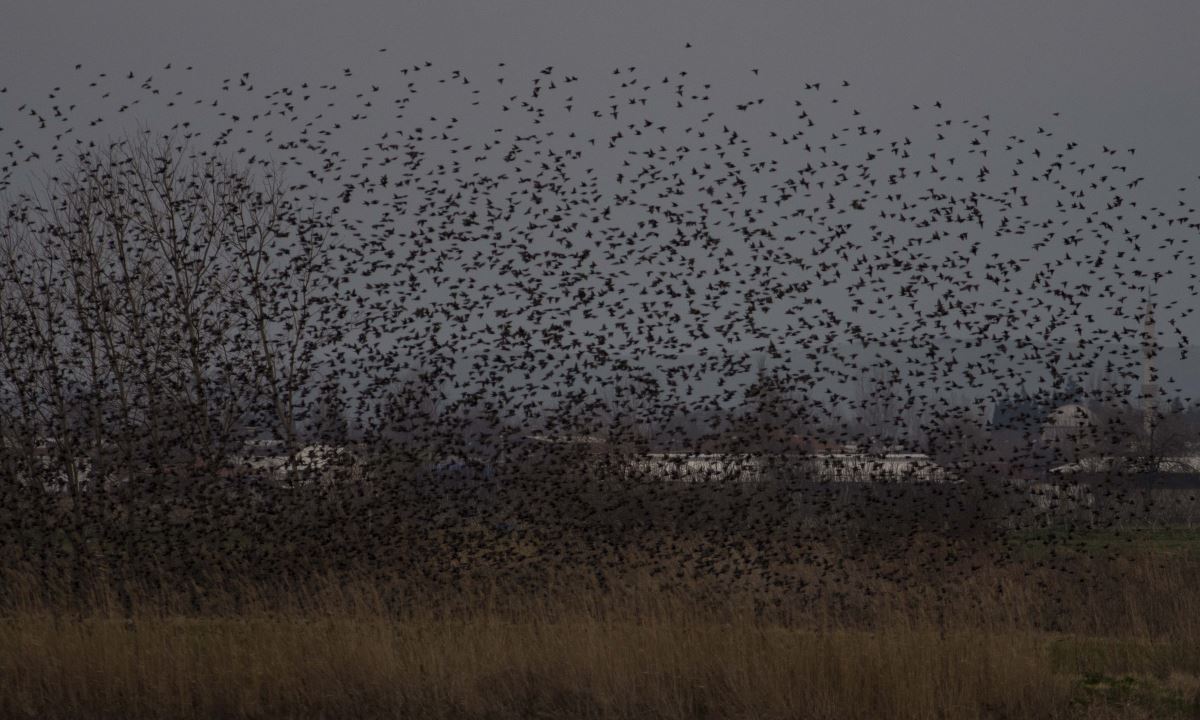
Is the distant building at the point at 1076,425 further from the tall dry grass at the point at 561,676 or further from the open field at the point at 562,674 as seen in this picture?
the tall dry grass at the point at 561,676

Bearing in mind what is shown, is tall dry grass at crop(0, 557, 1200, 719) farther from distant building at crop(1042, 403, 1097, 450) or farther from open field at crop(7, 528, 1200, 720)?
distant building at crop(1042, 403, 1097, 450)

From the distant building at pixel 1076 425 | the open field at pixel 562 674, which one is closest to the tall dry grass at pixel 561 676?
the open field at pixel 562 674

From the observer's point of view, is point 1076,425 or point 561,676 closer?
point 561,676

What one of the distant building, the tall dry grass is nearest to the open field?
the tall dry grass

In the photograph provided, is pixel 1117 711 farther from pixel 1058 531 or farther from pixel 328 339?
pixel 1058 531

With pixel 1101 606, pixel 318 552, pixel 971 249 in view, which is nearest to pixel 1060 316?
pixel 971 249

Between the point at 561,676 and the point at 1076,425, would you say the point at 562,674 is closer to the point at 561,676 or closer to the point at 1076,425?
the point at 561,676

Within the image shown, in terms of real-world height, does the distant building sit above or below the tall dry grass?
above

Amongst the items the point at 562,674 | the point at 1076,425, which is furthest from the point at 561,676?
the point at 1076,425

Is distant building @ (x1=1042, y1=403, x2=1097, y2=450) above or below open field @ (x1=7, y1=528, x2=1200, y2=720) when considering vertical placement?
above

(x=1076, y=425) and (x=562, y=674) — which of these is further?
(x=1076, y=425)

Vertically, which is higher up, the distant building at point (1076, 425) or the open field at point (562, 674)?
the distant building at point (1076, 425)

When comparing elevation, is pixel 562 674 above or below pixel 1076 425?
below

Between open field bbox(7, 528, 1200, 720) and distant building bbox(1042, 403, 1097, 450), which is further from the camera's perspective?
distant building bbox(1042, 403, 1097, 450)
